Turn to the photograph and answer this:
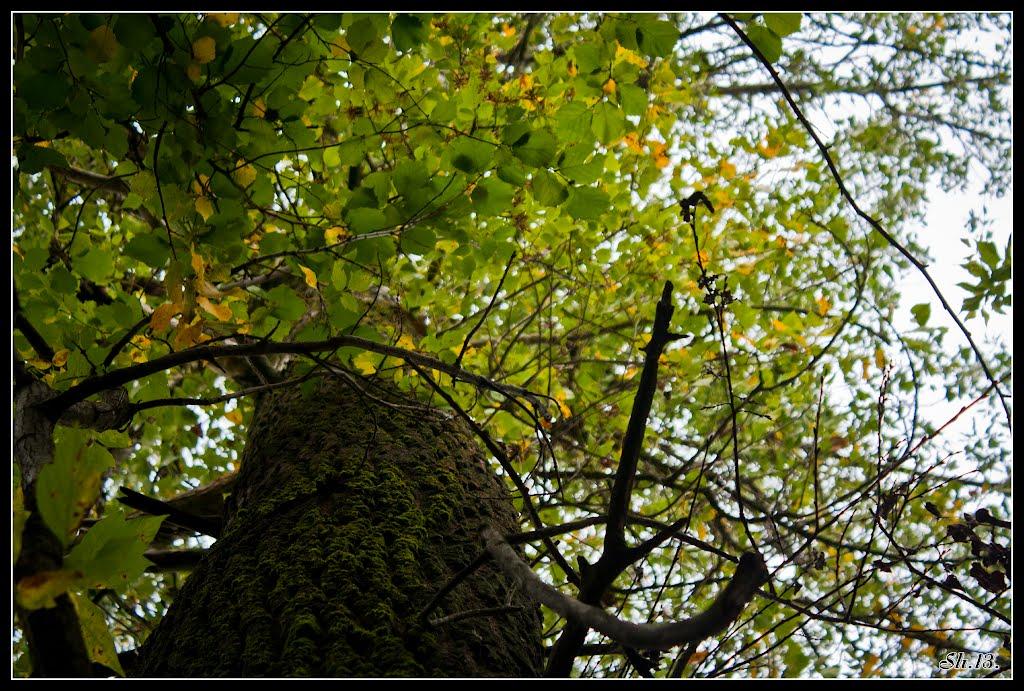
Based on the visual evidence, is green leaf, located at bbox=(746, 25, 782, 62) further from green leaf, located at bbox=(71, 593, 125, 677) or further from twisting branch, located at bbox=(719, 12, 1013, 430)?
green leaf, located at bbox=(71, 593, 125, 677)

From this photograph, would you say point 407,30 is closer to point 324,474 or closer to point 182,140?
point 182,140

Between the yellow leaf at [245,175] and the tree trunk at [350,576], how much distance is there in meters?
0.78

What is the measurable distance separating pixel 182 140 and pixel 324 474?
0.95 metres

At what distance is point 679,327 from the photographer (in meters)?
3.70

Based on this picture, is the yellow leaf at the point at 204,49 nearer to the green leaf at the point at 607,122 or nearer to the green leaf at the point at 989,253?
the green leaf at the point at 607,122

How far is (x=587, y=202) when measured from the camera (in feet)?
6.27

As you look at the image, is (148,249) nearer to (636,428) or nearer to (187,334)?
(187,334)

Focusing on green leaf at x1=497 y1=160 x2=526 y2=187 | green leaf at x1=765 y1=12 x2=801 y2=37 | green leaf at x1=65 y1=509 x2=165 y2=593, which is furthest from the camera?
green leaf at x1=497 y1=160 x2=526 y2=187

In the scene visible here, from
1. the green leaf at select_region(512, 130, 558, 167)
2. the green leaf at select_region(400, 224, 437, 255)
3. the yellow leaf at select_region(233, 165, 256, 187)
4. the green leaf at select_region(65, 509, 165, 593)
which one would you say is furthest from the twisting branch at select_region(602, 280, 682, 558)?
the yellow leaf at select_region(233, 165, 256, 187)

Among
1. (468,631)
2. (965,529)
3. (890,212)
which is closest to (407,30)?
(468,631)

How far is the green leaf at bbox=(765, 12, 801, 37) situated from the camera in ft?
4.88

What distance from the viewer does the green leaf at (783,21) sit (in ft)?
4.88

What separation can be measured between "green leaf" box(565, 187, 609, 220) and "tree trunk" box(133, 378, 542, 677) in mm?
740

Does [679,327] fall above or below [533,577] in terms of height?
above
